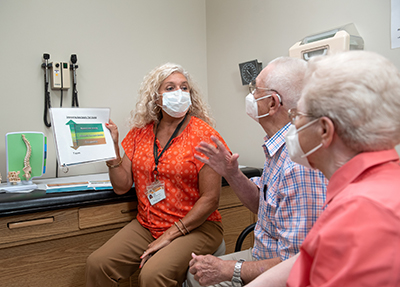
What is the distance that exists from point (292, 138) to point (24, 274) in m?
1.49

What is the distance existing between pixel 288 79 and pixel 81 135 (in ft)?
3.39

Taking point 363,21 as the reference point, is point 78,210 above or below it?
below

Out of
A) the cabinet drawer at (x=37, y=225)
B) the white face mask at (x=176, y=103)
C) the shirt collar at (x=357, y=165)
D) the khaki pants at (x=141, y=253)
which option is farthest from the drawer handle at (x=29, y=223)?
the shirt collar at (x=357, y=165)

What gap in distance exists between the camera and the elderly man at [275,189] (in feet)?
3.31

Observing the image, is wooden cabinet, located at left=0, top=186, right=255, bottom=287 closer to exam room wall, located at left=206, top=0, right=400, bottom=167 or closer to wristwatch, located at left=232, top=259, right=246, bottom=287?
wristwatch, located at left=232, top=259, right=246, bottom=287

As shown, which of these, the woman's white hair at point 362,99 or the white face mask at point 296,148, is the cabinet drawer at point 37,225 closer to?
the white face mask at point 296,148

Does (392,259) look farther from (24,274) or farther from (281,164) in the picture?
(24,274)

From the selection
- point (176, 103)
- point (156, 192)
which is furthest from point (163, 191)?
point (176, 103)

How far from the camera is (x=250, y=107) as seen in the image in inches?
53.8

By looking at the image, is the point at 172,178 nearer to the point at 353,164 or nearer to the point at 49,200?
the point at 49,200

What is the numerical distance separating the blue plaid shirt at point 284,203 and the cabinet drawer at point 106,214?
88 centimetres

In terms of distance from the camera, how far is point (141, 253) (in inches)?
65.6

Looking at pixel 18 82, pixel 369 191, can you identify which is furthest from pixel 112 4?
pixel 369 191

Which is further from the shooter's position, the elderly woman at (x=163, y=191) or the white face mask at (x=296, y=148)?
the elderly woman at (x=163, y=191)
